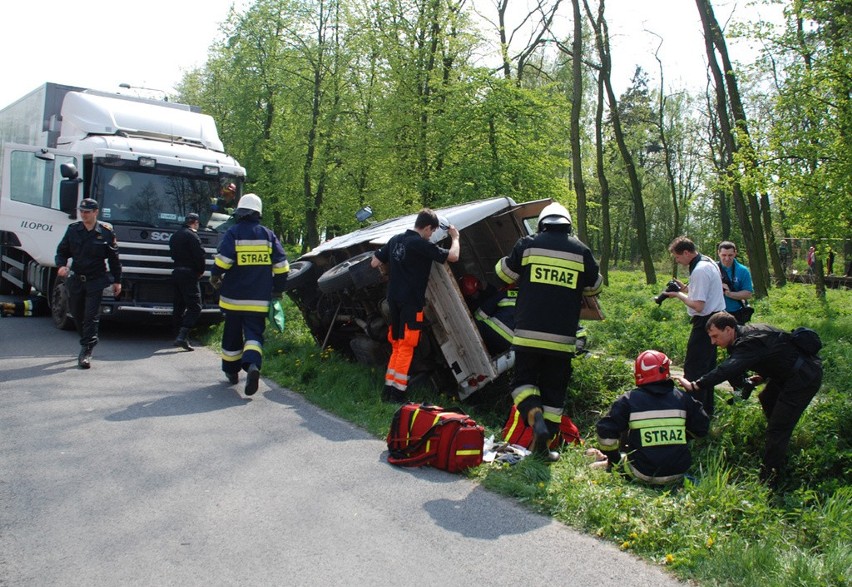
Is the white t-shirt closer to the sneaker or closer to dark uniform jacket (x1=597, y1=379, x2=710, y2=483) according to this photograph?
dark uniform jacket (x1=597, y1=379, x2=710, y2=483)

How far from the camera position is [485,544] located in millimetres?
3994

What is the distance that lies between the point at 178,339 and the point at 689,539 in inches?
323

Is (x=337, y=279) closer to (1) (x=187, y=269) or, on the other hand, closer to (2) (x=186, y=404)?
(2) (x=186, y=404)

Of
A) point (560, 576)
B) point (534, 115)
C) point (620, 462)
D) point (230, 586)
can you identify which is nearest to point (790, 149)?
point (534, 115)

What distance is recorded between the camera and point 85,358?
8.67m

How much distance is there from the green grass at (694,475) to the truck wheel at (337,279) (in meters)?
1.00

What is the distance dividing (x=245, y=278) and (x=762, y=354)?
5.12 m

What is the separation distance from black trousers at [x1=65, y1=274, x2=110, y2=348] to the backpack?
746 cm

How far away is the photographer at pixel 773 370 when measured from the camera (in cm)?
556

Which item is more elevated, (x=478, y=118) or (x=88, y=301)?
(x=478, y=118)

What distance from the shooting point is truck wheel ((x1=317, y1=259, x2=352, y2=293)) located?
795 cm

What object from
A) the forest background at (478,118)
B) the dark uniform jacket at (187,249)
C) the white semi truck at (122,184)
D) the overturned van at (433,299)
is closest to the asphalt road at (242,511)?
the overturned van at (433,299)

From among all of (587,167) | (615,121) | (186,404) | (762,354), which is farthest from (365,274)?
(587,167)

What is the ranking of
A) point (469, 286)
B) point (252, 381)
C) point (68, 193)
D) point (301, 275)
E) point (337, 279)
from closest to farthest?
point (252, 381) → point (337, 279) → point (469, 286) → point (301, 275) → point (68, 193)
